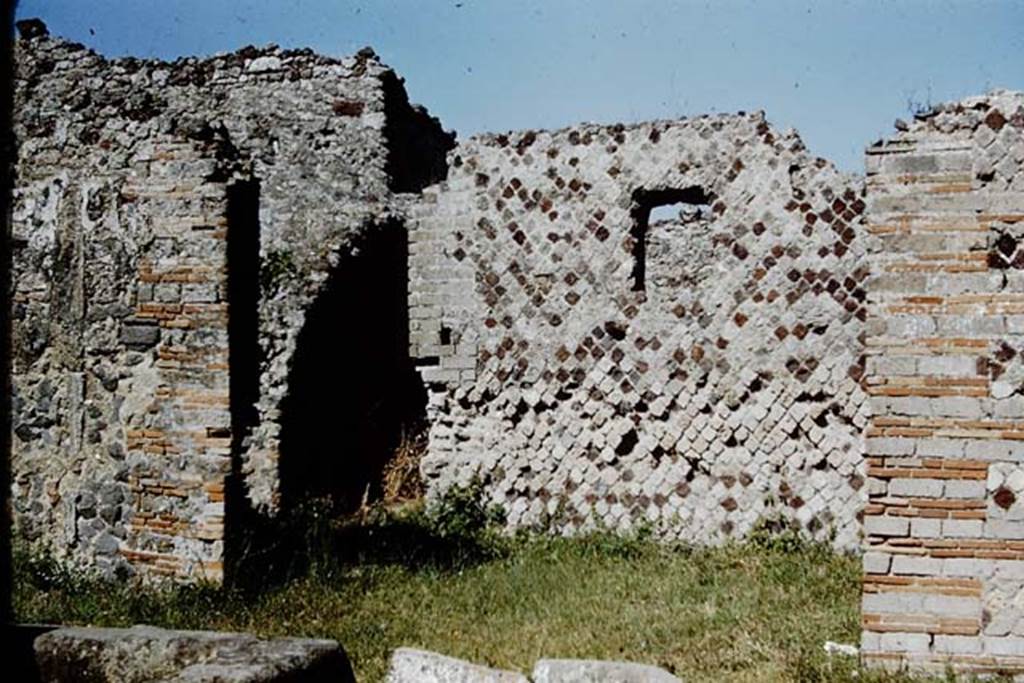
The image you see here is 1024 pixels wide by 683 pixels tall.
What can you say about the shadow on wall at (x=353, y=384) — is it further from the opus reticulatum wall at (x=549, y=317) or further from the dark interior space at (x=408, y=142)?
the dark interior space at (x=408, y=142)

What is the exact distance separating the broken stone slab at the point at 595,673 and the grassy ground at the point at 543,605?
89 cm

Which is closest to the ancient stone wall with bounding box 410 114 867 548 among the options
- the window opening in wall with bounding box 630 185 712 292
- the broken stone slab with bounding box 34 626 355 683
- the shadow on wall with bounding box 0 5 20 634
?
the window opening in wall with bounding box 630 185 712 292

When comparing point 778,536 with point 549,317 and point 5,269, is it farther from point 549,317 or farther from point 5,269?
point 5,269

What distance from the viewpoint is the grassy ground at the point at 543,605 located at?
19.2 ft

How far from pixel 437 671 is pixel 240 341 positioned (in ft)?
9.45

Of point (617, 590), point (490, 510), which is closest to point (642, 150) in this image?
point (490, 510)

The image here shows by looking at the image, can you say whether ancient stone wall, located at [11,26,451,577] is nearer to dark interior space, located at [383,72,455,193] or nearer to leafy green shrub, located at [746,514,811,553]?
leafy green shrub, located at [746,514,811,553]

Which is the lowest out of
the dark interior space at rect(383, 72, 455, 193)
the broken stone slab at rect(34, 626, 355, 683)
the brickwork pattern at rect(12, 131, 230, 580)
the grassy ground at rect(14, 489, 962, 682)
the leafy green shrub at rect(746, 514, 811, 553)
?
the grassy ground at rect(14, 489, 962, 682)

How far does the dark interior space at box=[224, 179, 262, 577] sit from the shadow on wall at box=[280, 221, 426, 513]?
12.5 ft

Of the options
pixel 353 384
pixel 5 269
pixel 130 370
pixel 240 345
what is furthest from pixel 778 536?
pixel 5 269

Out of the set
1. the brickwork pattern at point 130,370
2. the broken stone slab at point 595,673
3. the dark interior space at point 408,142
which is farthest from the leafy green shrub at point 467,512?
the broken stone slab at point 595,673

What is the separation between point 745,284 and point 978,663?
4.32m

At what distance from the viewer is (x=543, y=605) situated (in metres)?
6.93

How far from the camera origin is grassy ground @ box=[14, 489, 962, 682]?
230 inches
